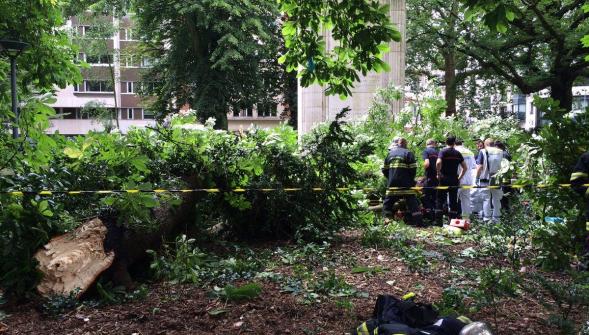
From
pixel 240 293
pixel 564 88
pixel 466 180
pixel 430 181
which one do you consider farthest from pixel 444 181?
pixel 564 88

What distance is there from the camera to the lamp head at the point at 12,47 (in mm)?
7691

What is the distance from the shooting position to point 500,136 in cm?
1505

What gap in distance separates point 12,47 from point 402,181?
682cm

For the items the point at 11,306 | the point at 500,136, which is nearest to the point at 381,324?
the point at 11,306

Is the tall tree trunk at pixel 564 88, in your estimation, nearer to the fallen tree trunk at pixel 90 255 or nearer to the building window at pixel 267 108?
the building window at pixel 267 108

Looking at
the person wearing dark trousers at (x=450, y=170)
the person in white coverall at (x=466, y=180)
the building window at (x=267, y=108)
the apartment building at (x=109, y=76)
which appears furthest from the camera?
the building window at (x=267, y=108)

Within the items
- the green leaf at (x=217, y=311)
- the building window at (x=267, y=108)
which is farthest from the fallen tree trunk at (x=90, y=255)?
the building window at (x=267, y=108)

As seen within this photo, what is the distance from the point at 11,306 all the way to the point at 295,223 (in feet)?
13.0

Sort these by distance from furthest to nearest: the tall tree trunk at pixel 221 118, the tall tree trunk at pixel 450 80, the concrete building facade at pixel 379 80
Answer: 1. the tall tree trunk at pixel 221 118
2. the tall tree trunk at pixel 450 80
3. the concrete building facade at pixel 379 80

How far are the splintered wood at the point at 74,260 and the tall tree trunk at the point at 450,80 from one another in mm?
25547

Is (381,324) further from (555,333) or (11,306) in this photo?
(11,306)

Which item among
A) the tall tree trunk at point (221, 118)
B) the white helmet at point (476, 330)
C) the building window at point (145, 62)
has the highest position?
the building window at point (145, 62)

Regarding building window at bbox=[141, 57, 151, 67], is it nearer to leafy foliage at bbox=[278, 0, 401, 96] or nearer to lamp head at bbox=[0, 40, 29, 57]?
lamp head at bbox=[0, 40, 29, 57]

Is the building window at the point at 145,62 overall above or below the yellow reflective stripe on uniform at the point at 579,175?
above
